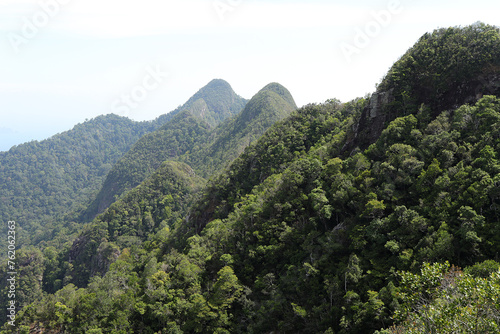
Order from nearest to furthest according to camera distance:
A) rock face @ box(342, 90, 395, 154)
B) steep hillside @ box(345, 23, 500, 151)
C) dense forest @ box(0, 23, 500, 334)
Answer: dense forest @ box(0, 23, 500, 334) → steep hillside @ box(345, 23, 500, 151) → rock face @ box(342, 90, 395, 154)

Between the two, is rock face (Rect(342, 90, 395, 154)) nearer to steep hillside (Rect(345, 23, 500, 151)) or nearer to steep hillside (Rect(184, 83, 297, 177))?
steep hillside (Rect(345, 23, 500, 151))

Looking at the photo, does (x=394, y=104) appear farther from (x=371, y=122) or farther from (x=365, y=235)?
(x=365, y=235)

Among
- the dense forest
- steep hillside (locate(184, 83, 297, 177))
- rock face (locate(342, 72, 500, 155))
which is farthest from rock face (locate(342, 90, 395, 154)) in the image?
steep hillside (locate(184, 83, 297, 177))

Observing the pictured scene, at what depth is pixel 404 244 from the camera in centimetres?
2994

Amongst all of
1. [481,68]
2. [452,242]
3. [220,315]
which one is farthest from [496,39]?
[220,315]

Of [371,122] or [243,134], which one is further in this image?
[243,134]

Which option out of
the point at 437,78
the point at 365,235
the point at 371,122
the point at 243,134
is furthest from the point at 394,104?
the point at 243,134

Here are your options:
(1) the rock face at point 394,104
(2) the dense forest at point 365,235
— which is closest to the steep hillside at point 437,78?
(1) the rock face at point 394,104

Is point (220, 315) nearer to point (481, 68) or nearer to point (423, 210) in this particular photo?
point (423, 210)

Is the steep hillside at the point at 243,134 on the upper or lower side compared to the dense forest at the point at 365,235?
upper

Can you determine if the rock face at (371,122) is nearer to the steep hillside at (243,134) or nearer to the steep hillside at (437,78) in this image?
the steep hillside at (437,78)

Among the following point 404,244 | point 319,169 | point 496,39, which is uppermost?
point 496,39

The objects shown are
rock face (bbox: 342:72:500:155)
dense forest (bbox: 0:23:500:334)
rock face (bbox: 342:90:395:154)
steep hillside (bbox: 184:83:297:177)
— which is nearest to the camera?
dense forest (bbox: 0:23:500:334)

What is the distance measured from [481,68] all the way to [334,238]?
104 ft
